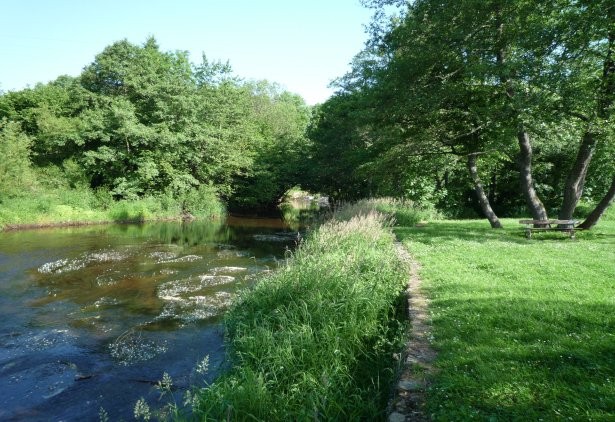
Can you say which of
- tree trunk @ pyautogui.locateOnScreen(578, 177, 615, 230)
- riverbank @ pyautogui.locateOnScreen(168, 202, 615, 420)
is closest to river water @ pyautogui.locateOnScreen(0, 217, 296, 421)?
riverbank @ pyautogui.locateOnScreen(168, 202, 615, 420)

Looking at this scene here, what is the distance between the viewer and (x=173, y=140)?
27.9 metres

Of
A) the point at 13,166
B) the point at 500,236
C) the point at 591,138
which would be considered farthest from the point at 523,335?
the point at 13,166

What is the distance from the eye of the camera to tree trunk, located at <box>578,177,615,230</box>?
40.4 ft

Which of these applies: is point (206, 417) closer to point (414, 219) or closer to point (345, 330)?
point (345, 330)

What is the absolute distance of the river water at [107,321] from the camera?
5125mm

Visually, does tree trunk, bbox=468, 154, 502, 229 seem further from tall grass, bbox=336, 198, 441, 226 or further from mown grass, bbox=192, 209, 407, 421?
mown grass, bbox=192, 209, 407, 421

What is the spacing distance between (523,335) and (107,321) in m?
7.00

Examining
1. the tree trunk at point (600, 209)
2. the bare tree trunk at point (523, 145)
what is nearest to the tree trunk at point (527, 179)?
the bare tree trunk at point (523, 145)

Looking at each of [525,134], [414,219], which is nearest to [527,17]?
[525,134]

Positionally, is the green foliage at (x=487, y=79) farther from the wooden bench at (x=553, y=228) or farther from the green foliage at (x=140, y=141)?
the green foliage at (x=140, y=141)

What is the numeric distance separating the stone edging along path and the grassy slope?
0.10 meters

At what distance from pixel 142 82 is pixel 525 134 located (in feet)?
85.0

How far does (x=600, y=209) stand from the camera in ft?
41.1

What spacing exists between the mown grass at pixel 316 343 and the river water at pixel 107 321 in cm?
93
